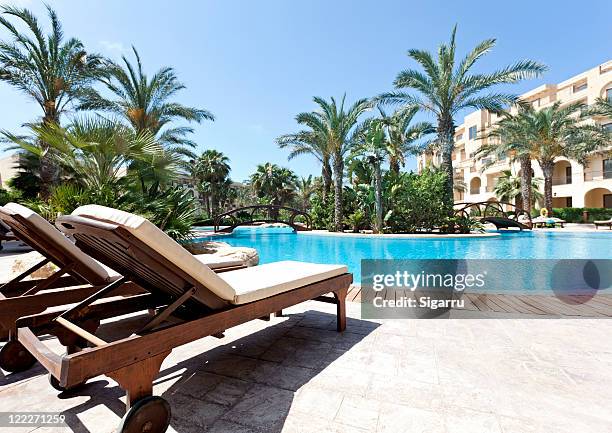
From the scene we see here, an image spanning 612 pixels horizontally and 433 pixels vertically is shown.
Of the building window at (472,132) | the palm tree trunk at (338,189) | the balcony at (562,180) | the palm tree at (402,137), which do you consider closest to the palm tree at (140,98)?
the palm tree trunk at (338,189)

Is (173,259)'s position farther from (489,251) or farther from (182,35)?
(182,35)

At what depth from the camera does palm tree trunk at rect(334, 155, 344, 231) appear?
18.6 metres

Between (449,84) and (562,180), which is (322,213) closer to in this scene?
(449,84)

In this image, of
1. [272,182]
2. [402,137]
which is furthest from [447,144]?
[272,182]

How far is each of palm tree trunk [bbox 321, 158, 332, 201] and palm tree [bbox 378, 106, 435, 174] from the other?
4154mm

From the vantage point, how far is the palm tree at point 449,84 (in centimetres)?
1334

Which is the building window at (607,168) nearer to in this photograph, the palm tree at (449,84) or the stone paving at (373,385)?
the palm tree at (449,84)

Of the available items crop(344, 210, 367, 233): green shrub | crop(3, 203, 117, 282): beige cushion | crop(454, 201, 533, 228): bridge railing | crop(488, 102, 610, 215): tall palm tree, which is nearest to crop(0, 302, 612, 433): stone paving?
crop(3, 203, 117, 282): beige cushion

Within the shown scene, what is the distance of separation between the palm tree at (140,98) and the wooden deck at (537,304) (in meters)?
14.3

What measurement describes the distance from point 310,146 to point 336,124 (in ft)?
8.85

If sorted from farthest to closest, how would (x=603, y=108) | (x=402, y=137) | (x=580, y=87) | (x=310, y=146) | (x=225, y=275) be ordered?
(x=580, y=87)
(x=603, y=108)
(x=310, y=146)
(x=402, y=137)
(x=225, y=275)

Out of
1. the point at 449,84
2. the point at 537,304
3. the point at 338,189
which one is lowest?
the point at 537,304

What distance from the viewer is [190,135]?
18.0m

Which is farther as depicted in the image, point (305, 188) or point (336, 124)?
point (305, 188)
